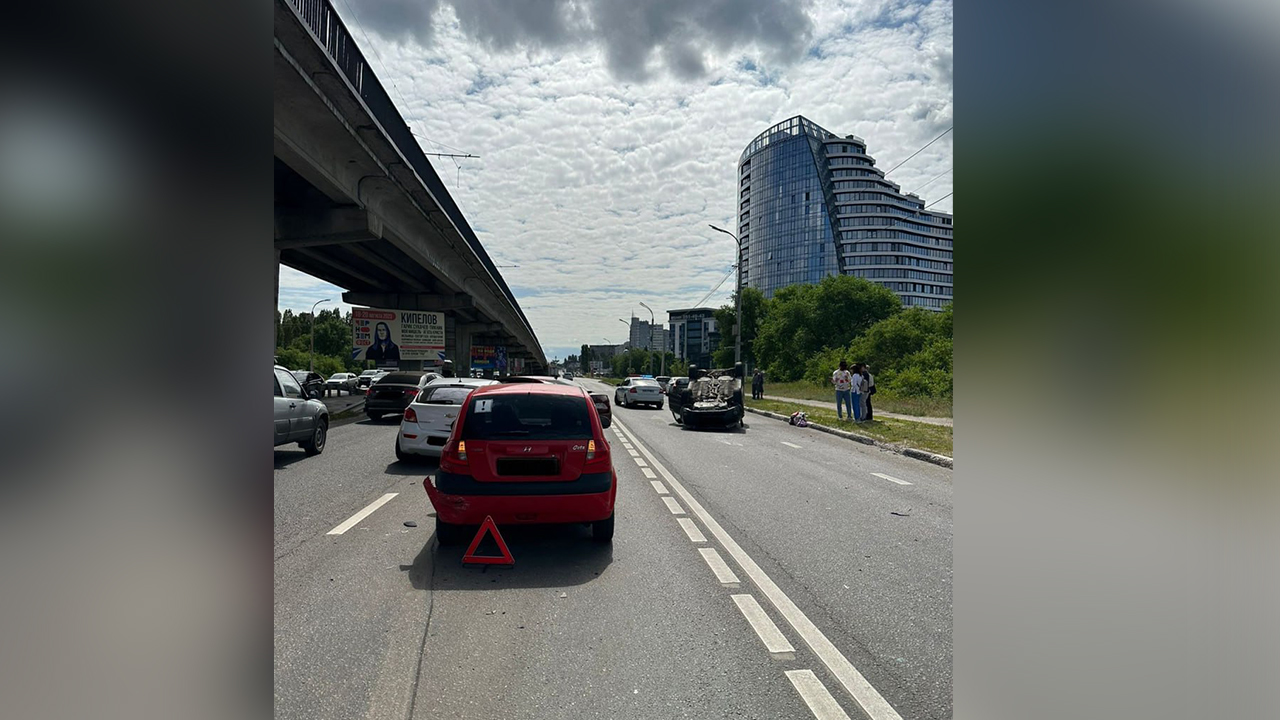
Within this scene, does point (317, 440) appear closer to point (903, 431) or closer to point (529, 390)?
point (529, 390)

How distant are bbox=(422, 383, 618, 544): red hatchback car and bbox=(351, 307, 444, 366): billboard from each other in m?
29.2

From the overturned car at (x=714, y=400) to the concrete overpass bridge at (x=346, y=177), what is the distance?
9524mm

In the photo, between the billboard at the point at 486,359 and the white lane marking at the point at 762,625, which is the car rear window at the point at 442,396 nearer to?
the white lane marking at the point at 762,625

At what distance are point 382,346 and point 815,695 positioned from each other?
33.8 m

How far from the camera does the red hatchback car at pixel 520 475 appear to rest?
5.84 m

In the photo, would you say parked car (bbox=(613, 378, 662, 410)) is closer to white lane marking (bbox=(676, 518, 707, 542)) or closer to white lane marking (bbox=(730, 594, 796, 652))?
white lane marking (bbox=(676, 518, 707, 542))

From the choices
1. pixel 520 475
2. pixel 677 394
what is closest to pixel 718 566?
pixel 520 475

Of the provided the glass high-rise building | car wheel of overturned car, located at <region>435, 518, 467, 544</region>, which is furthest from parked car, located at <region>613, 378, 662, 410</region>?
the glass high-rise building

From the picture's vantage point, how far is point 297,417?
1202 cm

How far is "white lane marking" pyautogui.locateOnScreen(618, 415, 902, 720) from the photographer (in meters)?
3.24
